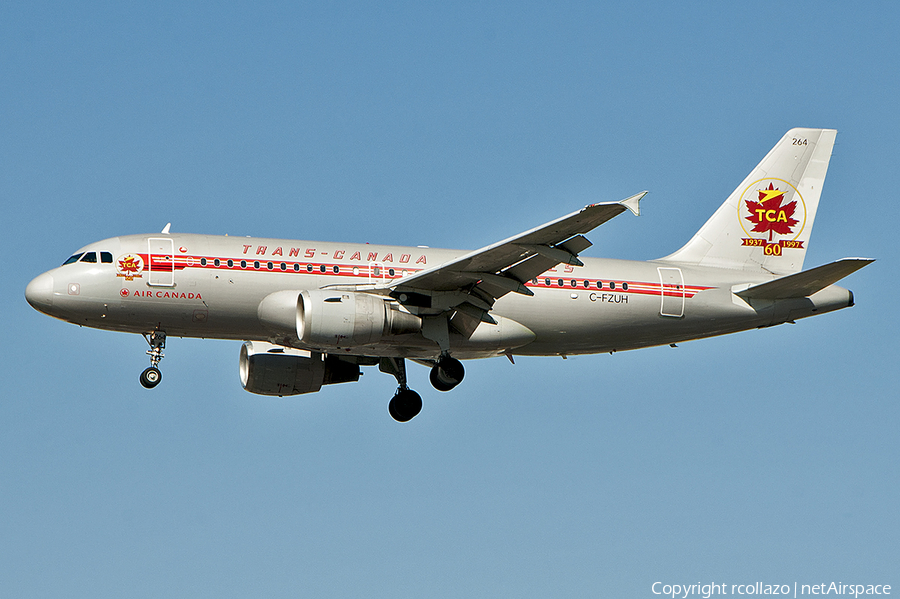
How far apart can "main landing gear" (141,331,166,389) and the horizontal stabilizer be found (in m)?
15.9

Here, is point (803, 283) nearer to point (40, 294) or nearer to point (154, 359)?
point (154, 359)

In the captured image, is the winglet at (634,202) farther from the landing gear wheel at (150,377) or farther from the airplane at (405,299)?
the landing gear wheel at (150,377)

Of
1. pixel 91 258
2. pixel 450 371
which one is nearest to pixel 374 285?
pixel 450 371

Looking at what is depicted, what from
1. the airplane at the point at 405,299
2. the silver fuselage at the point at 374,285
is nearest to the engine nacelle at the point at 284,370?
the airplane at the point at 405,299

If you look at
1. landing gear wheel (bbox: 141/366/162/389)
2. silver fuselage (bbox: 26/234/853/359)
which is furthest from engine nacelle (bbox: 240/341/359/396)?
landing gear wheel (bbox: 141/366/162/389)

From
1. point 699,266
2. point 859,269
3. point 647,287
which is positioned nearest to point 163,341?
point 647,287

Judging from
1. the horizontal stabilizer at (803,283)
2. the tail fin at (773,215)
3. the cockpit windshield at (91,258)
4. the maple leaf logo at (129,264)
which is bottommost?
the horizontal stabilizer at (803,283)

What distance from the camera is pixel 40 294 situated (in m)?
30.6

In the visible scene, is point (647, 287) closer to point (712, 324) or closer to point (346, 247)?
point (712, 324)

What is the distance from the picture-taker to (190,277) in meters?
30.7

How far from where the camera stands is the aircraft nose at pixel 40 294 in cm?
3064

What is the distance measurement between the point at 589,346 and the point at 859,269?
24.7 ft

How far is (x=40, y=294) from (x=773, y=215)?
70.1 feet

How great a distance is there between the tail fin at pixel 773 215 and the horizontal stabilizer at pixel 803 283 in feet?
7.16
